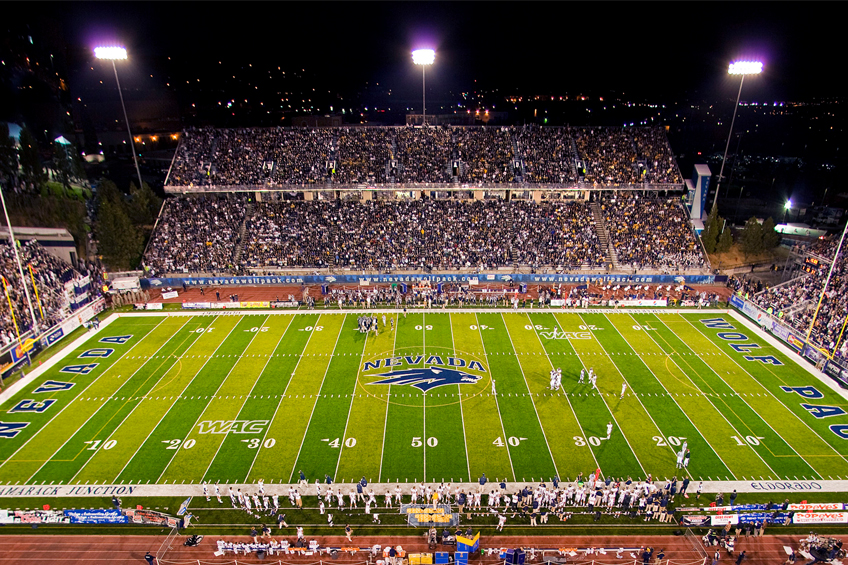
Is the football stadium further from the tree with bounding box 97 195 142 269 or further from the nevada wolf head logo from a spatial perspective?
the tree with bounding box 97 195 142 269

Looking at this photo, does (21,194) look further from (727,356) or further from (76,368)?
(727,356)

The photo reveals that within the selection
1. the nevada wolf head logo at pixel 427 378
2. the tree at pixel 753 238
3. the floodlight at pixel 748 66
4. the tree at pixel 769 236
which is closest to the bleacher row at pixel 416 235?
the tree at pixel 753 238

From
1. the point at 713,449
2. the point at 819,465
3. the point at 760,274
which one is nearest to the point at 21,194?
the point at 713,449

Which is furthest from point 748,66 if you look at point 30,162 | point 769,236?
point 30,162

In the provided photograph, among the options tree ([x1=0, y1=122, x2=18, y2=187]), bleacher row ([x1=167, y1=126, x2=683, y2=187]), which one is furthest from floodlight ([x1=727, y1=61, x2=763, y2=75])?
tree ([x1=0, y1=122, x2=18, y2=187])

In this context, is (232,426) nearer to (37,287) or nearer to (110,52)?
(37,287)
